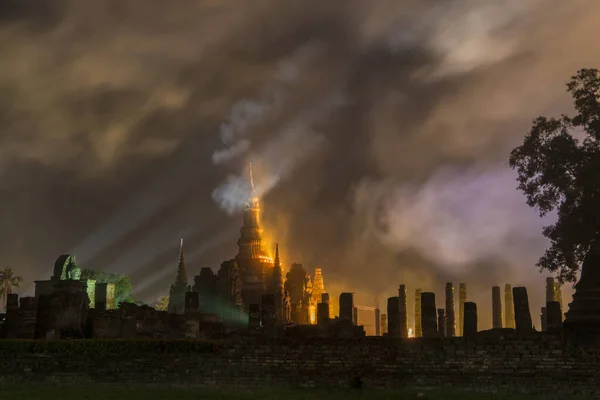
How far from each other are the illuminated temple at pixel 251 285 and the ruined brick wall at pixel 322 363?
985 inches

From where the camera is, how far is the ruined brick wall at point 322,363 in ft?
55.2

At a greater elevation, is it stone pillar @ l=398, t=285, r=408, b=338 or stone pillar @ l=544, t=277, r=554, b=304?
stone pillar @ l=544, t=277, r=554, b=304

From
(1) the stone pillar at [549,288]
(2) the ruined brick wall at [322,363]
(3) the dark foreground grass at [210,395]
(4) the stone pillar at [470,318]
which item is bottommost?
(3) the dark foreground grass at [210,395]

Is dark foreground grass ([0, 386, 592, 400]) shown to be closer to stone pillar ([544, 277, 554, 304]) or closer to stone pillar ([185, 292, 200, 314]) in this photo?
stone pillar ([185, 292, 200, 314])

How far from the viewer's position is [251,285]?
8150 centimetres

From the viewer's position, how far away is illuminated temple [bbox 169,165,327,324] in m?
64.2

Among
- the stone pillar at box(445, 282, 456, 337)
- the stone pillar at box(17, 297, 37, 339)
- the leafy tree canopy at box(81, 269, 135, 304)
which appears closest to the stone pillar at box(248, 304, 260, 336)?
the stone pillar at box(17, 297, 37, 339)

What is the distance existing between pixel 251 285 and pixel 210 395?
65.0 metres

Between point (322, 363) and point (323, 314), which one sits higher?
point (323, 314)

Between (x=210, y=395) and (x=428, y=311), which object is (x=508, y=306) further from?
(x=210, y=395)

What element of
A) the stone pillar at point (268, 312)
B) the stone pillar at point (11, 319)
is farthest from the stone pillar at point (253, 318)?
the stone pillar at point (11, 319)

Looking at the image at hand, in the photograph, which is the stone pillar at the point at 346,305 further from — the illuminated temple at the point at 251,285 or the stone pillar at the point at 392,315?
the illuminated temple at the point at 251,285

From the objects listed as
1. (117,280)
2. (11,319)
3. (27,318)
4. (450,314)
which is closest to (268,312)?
(27,318)

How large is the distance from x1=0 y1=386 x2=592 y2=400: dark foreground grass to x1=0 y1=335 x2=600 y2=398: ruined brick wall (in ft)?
1.85
